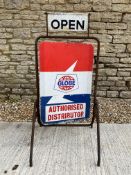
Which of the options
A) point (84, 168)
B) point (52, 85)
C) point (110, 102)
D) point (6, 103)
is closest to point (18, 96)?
point (6, 103)

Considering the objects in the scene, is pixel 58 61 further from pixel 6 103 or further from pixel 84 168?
pixel 6 103

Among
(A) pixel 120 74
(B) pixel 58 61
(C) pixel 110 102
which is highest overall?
(B) pixel 58 61

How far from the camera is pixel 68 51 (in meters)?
3.32

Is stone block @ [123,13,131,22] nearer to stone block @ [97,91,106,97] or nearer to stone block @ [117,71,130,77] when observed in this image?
stone block @ [117,71,130,77]

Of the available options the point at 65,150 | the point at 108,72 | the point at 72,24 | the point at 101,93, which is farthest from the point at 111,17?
the point at 65,150

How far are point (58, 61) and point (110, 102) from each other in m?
2.19

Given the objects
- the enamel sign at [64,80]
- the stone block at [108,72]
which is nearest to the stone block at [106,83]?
the stone block at [108,72]

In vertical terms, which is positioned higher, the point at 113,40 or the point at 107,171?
the point at 113,40

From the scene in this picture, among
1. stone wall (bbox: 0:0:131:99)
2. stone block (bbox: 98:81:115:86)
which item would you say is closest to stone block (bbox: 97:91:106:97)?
stone wall (bbox: 0:0:131:99)

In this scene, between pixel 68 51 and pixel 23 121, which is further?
pixel 23 121

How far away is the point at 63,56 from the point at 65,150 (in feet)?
3.47

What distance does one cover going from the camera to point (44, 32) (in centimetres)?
500

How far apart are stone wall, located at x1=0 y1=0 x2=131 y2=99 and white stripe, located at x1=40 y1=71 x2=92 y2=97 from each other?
178 cm

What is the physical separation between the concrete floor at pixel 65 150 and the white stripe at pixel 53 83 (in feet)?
2.03
